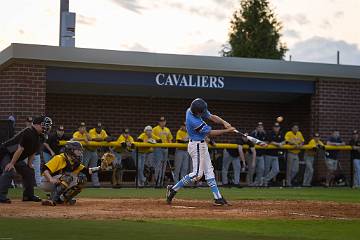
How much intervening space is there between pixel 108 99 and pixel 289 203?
12822mm

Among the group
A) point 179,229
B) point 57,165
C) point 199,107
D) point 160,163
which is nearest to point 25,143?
point 57,165

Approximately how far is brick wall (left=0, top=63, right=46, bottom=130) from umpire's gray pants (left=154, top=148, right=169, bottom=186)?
3789 millimetres

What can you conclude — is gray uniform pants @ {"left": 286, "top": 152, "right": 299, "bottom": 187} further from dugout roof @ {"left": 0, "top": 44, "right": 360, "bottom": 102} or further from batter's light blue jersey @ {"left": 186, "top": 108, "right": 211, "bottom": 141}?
batter's light blue jersey @ {"left": 186, "top": 108, "right": 211, "bottom": 141}

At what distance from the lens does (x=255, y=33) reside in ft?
211

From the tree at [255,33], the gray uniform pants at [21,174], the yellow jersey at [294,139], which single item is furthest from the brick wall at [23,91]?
the tree at [255,33]

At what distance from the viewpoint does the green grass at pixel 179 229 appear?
916 centimetres

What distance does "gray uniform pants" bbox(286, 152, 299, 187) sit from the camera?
25891mm

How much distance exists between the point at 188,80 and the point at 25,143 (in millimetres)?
13030

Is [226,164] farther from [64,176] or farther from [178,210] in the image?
[178,210]

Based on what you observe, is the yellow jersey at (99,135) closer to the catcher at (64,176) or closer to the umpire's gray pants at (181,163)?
the umpire's gray pants at (181,163)

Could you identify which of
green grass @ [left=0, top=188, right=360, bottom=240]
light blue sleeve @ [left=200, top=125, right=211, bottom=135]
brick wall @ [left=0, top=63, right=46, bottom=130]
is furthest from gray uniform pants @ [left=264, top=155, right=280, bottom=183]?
green grass @ [left=0, top=188, right=360, bottom=240]

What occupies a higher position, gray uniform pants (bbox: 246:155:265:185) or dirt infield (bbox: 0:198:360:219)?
gray uniform pants (bbox: 246:155:265:185)

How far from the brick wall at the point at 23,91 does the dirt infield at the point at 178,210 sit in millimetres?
8954

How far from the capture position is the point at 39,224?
10.4m
